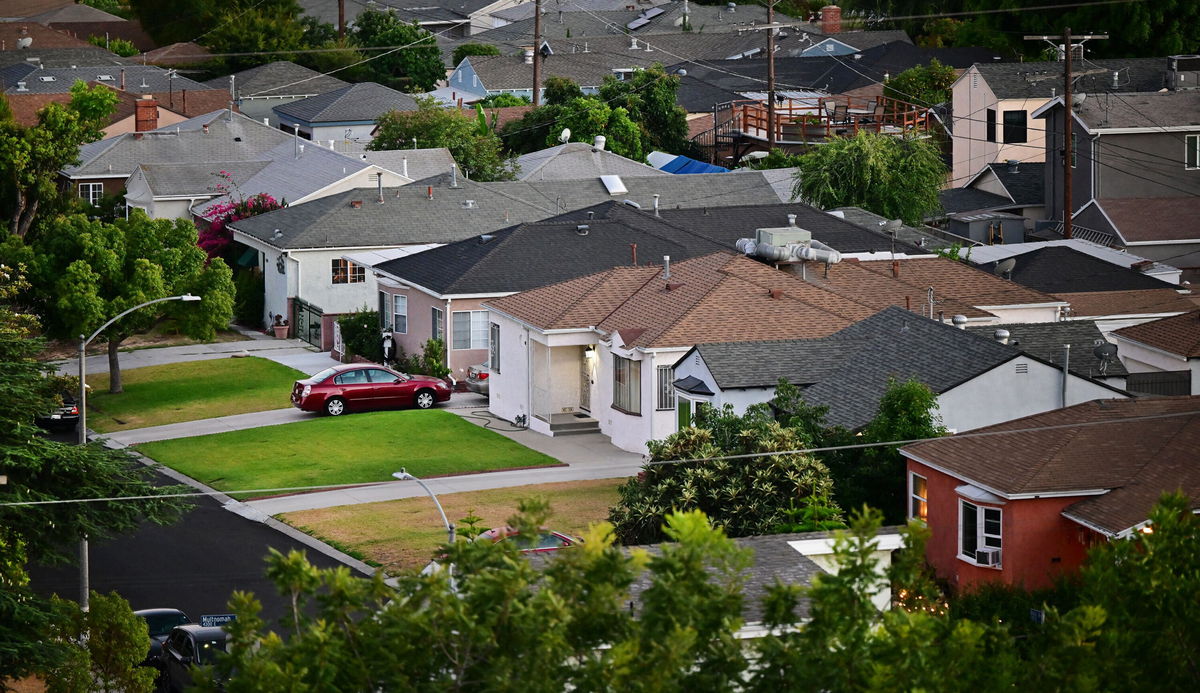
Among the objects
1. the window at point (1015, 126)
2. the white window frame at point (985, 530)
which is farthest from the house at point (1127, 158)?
the white window frame at point (985, 530)

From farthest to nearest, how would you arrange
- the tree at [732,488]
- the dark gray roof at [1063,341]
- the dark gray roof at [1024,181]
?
the dark gray roof at [1024,181] < the dark gray roof at [1063,341] < the tree at [732,488]

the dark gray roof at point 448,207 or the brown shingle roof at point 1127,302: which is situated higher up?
the dark gray roof at point 448,207

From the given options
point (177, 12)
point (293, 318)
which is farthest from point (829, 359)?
point (177, 12)

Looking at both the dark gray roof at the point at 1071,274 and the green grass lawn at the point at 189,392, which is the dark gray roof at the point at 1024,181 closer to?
the dark gray roof at the point at 1071,274

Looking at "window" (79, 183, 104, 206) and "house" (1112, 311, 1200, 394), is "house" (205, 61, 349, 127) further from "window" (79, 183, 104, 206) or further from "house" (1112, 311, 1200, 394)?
"house" (1112, 311, 1200, 394)

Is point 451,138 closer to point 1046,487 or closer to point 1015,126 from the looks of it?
point 1015,126

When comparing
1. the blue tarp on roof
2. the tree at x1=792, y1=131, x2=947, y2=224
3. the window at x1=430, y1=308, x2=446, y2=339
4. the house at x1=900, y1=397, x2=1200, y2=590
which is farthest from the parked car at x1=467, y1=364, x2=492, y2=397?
the blue tarp on roof

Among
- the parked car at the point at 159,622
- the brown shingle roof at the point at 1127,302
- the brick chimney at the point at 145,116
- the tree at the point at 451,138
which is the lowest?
the parked car at the point at 159,622
